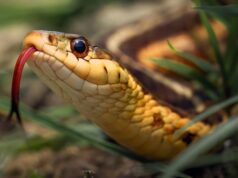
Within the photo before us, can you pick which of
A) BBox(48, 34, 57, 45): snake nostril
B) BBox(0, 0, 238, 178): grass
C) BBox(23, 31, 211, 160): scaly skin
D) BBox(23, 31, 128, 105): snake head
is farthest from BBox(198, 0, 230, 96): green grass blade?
BBox(48, 34, 57, 45): snake nostril

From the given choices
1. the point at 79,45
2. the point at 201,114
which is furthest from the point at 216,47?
the point at 79,45

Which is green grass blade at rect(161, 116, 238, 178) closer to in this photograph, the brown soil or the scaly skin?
the scaly skin

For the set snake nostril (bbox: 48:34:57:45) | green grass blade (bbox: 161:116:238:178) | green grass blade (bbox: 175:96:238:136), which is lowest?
green grass blade (bbox: 161:116:238:178)

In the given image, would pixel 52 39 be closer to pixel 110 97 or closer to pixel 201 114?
pixel 110 97

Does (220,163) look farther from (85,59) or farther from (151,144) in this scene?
(85,59)

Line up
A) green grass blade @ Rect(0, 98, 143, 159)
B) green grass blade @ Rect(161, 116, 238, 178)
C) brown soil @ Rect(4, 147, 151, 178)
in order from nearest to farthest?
green grass blade @ Rect(161, 116, 238, 178), green grass blade @ Rect(0, 98, 143, 159), brown soil @ Rect(4, 147, 151, 178)
